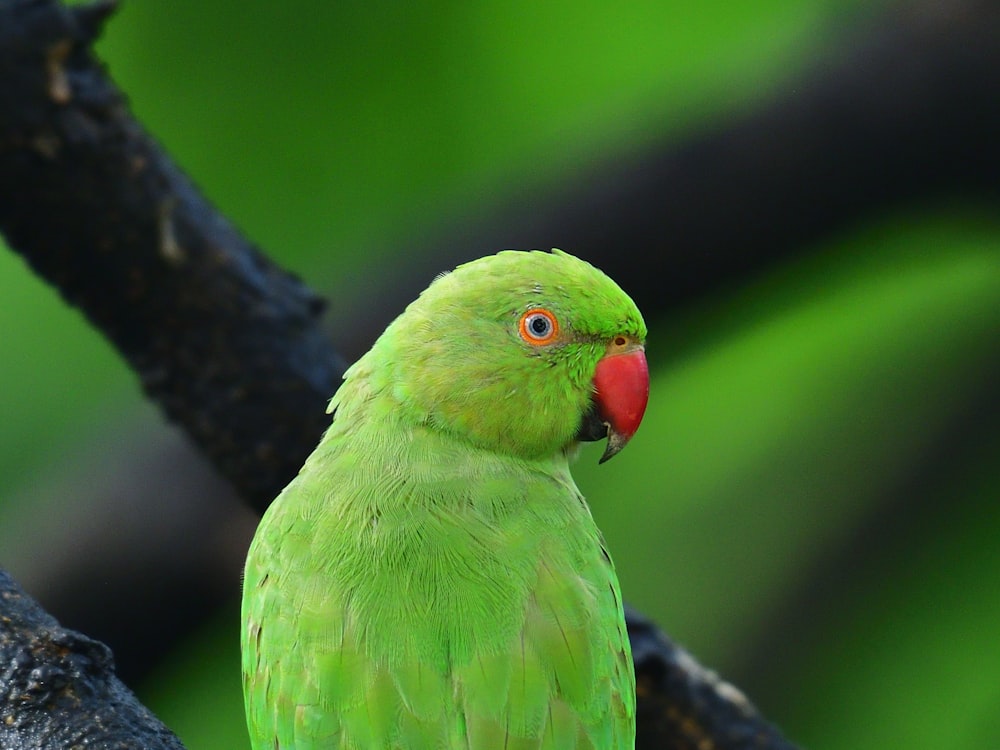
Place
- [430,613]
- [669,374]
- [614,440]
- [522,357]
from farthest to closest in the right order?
1. [669,374]
2. [614,440]
3. [522,357]
4. [430,613]

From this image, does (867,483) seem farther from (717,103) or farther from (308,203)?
(308,203)

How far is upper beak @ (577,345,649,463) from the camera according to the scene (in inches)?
90.4

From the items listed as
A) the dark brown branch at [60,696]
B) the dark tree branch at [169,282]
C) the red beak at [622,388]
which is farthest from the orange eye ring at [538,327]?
the dark brown branch at [60,696]

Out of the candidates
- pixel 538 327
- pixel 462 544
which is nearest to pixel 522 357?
pixel 538 327

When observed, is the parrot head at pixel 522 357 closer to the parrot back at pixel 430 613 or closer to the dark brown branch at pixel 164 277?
the parrot back at pixel 430 613

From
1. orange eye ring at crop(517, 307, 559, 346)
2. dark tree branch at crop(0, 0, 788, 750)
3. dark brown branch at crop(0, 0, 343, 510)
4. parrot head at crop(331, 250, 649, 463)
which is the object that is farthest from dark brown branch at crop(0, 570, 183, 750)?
dark brown branch at crop(0, 0, 343, 510)

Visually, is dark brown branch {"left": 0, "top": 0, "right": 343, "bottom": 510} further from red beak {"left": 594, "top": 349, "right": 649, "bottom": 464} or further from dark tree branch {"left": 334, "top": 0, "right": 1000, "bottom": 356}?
red beak {"left": 594, "top": 349, "right": 649, "bottom": 464}

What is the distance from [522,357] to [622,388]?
21 cm

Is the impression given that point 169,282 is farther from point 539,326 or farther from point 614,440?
point 614,440

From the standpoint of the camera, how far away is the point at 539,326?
2248mm

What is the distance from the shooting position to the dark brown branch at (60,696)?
1619 millimetres

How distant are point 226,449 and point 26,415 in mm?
3723

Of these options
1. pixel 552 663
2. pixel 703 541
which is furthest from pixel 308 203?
pixel 552 663

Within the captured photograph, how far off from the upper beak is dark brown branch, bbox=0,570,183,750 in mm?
1027
